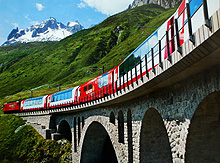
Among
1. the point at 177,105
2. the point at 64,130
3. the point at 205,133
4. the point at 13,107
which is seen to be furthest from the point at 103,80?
the point at 13,107

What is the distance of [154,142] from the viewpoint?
47.4ft

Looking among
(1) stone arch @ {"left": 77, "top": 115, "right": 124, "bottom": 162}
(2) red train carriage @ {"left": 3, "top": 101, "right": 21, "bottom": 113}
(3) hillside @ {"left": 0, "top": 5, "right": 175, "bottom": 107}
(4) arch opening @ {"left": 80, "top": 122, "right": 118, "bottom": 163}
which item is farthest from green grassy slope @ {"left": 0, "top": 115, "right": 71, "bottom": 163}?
(3) hillside @ {"left": 0, "top": 5, "right": 175, "bottom": 107}

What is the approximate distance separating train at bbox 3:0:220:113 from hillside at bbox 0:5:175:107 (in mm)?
57342

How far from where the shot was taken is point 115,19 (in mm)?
169500

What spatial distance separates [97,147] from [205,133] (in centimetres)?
2427

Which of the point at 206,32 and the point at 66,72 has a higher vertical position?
the point at 66,72

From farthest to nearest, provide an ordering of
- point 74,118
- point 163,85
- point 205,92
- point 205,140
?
point 74,118, point 163,85, point 205,140, point 205,92

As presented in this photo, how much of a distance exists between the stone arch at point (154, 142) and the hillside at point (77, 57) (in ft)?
277

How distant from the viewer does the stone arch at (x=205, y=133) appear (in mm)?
7957

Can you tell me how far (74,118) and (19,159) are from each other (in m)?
12.4

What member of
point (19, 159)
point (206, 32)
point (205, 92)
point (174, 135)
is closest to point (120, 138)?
point (174, 135)

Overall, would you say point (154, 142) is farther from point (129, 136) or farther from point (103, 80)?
point (103, 80)

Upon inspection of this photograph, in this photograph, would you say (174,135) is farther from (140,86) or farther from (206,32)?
(206,32)

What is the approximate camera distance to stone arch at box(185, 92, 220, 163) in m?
7.96
